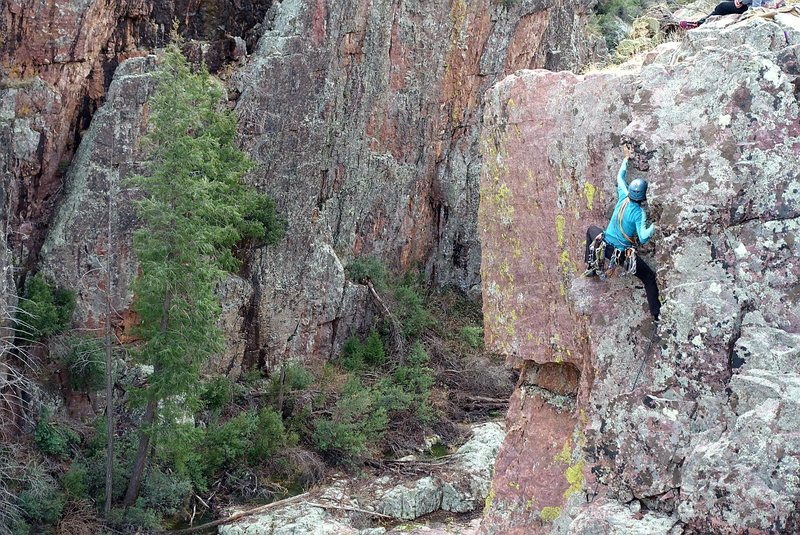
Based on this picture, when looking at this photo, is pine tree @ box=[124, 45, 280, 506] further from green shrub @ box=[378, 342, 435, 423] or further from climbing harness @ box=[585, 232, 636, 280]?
climbing harness @ box=[585, 232, 636, 280]

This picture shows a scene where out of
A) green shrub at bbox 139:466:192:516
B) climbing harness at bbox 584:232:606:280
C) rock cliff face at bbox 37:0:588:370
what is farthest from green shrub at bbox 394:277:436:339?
climbing harness at bbox 584:232:606:280

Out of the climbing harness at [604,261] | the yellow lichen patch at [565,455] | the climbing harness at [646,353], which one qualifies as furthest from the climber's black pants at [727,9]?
the yellow lichen patch at [565,455]

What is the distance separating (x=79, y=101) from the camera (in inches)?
760

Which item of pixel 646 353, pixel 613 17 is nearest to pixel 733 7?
pixel 646 353

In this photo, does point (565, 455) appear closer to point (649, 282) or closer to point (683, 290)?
point (649, 282)

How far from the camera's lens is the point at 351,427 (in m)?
18.7

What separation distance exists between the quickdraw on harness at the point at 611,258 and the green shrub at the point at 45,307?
13.5 metres

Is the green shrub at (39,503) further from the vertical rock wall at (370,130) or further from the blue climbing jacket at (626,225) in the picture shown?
the blue climbing jacket at (626,225)

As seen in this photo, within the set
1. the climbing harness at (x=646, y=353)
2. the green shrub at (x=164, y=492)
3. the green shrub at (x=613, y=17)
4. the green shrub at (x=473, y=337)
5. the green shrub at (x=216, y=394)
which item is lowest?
the green shrub at (x=164, y=492)

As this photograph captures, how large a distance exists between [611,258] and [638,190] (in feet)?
2.18

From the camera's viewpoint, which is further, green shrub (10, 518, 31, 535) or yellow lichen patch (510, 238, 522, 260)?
green shrub (10, 518, 31, 535)

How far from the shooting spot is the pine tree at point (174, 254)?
14.1 m

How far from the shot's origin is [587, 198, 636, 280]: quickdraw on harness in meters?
7.10

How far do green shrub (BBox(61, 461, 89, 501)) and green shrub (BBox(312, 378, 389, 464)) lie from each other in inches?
209
